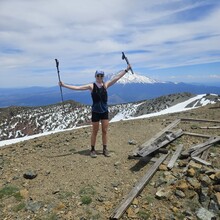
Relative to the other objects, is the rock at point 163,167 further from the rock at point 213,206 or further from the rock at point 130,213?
the rock at point 130,213

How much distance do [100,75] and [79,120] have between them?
86.5 meters

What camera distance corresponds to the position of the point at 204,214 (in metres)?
8.16

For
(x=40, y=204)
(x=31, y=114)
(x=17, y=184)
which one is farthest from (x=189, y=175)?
(x=31, y=114)

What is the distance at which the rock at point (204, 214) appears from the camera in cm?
802

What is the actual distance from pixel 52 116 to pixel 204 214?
95921 mm

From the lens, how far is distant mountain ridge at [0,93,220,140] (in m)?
86.1

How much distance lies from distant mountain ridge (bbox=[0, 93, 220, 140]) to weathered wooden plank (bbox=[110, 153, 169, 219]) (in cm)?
7101

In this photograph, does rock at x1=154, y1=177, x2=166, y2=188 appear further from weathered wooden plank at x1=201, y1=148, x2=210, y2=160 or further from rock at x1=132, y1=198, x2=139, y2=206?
weathered wooden plank at x1=201, y1=148, x2=210, y2=160

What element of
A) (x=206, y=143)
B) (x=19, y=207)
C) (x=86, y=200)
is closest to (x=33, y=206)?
(x=19, y=207)

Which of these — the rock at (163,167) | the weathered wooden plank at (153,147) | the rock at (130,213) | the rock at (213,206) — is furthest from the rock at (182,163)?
the rock at (130,213)

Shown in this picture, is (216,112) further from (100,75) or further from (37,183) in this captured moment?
(37,183)

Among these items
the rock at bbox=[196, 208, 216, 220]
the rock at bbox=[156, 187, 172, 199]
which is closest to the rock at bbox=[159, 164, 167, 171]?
the rock at bbox=[156, 187, 172, 199]

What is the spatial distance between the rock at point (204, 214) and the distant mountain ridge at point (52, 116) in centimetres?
7276

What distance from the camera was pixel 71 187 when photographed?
9.44m
